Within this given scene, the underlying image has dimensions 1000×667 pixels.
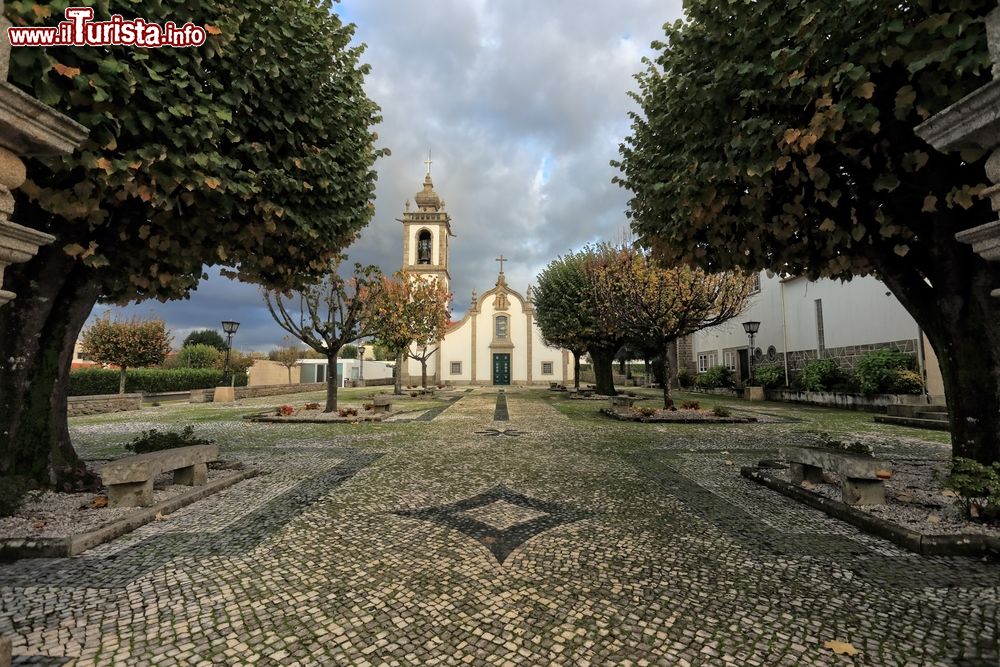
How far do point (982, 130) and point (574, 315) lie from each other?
21995 mm

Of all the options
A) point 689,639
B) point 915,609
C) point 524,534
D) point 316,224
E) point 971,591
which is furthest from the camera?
point 316,224

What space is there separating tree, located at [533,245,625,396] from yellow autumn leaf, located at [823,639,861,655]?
1971 cm

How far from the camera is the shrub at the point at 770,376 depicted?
70.8ft

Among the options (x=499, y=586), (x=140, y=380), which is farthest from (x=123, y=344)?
(x=499, y=586)

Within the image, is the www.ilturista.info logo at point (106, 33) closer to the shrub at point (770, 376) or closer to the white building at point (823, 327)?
the white building at point (823, 327)

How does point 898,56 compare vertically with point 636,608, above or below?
above

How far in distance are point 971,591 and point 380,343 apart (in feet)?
79.5

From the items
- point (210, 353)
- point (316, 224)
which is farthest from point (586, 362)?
point (316, 224)

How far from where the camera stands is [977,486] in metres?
4.05

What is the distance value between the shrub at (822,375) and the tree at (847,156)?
1422cm

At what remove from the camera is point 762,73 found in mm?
4934

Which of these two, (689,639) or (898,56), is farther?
(898,56)

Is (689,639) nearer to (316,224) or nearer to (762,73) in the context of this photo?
(762,73)

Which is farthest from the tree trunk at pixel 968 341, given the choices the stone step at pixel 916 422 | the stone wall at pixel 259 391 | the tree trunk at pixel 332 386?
the stone wall at pixel 259 391
